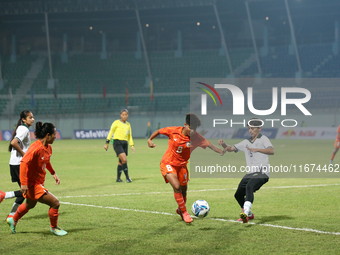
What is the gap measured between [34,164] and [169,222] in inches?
112

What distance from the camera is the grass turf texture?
6.58 m

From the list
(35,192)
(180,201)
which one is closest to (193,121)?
(180,201)

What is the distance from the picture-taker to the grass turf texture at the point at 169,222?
658cm

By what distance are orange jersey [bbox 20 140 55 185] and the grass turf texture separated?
3.31 feet

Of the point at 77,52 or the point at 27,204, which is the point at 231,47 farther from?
the point at 27,204

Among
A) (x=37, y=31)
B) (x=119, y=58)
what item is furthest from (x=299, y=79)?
(x=37, y=31)

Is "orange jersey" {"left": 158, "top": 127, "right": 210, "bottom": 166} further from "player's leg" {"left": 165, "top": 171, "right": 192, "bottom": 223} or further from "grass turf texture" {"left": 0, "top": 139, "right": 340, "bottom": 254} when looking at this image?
"grass turf texture" {"left": 0, "top": 139, "right": 340, "bottom": 254}

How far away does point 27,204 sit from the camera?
7406 mm

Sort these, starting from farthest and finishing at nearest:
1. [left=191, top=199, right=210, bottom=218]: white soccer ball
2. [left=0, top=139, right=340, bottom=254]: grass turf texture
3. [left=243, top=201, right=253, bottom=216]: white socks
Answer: [left=191, top=199, right=210, bottom=218]: white soccer ball → [left=243, top=201, right=253, bottom=216]: white socks → [left=0, top=139, right=340, bottom=254]: grass turf texture

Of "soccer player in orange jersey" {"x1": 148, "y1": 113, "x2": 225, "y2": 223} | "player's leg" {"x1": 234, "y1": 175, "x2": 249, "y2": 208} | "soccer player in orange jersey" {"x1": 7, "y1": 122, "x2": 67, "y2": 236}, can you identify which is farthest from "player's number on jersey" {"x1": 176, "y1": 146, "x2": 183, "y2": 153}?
"soccer player in orange jersey" {"x1": 7, "y1": 122, "x2": 67, "y2": 236}

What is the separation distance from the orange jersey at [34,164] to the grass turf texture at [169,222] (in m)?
1.01

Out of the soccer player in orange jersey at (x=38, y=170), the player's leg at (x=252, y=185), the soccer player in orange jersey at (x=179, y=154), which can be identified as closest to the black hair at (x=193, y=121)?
the soccer player in orange jersey at (x=179, y=154)

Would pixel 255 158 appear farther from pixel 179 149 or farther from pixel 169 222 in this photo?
pixel 169 222

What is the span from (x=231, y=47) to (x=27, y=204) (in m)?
61.3
